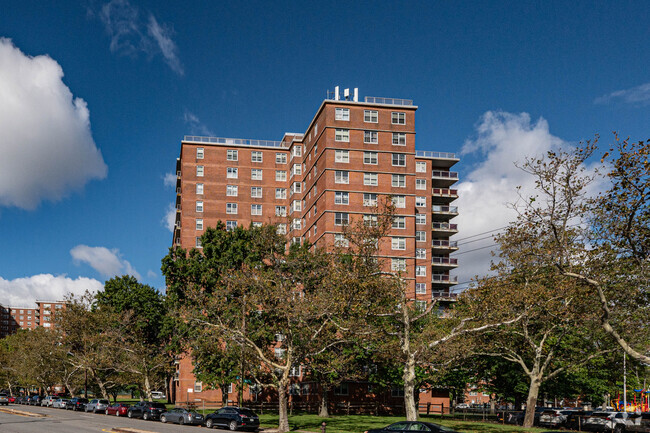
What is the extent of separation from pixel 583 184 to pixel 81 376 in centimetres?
7778

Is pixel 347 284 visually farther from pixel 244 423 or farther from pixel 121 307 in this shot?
pixel 121 307

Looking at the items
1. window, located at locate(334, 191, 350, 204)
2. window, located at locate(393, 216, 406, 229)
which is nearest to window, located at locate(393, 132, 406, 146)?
window, located at locate(334, 191, 350, 204)

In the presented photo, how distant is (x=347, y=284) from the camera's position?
103ft

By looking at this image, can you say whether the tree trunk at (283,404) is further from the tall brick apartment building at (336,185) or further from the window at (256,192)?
Result: the window at (256,192)

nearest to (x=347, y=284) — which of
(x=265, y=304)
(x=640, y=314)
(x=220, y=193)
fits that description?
(x=265, y=304)

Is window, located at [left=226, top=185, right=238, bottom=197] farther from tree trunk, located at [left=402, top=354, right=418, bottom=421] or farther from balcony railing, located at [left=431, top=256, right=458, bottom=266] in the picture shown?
tree trunk, located at [left=402, top=354, right=418, bottom=421]

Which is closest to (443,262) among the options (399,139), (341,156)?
(399,139)

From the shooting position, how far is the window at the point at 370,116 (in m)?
79.8

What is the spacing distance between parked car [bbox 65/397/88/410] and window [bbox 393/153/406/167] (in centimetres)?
4868

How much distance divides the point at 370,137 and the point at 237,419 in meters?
48.4

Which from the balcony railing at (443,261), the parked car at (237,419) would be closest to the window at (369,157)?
the balcony railing at (443,261)

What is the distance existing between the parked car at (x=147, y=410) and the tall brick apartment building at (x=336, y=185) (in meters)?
24.4

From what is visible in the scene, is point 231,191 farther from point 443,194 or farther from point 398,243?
point 443,194

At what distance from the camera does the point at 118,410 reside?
190 ft
